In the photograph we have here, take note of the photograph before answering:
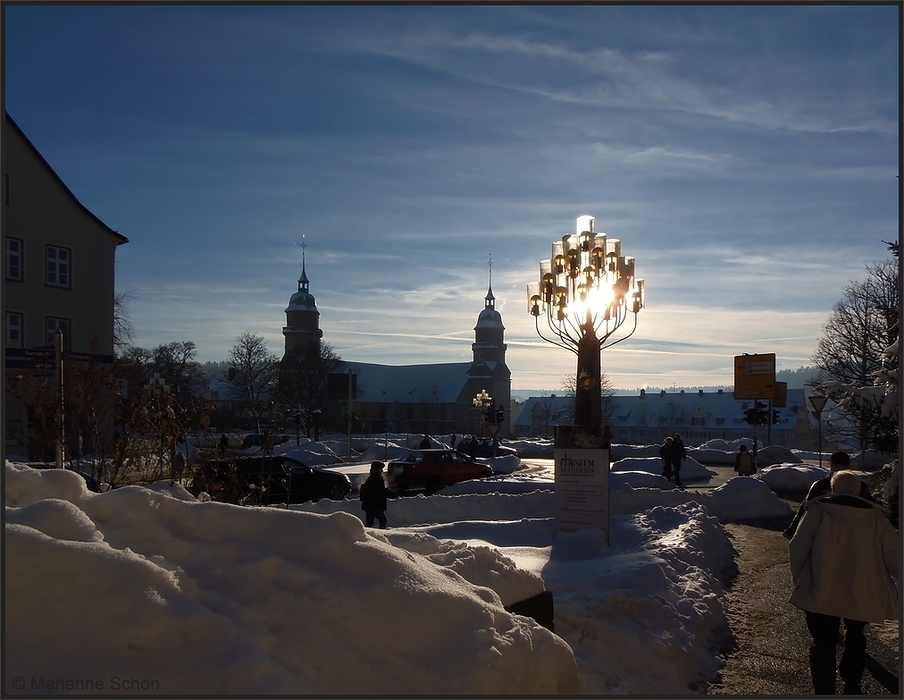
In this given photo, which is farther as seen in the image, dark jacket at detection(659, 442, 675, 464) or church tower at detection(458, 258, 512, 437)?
church tower at detection(458, 258, 512, 437)

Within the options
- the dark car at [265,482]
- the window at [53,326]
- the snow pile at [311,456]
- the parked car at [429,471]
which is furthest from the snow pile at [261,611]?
the snow pile at [311,456]

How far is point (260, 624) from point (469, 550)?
2.40 meters

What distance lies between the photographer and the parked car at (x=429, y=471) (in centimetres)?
2623

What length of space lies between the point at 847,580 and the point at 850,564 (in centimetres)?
12

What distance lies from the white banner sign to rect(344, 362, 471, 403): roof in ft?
322

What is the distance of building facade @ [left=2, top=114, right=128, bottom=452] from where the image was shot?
3062 cm

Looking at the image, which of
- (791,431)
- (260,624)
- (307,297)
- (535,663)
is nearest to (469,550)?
(535,663)

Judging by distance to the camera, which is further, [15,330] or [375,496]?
[15,330]

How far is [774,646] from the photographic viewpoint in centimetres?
707

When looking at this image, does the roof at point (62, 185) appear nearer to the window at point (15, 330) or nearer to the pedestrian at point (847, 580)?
the window at point (15, 330)

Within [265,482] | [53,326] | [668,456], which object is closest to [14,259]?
[53,326]

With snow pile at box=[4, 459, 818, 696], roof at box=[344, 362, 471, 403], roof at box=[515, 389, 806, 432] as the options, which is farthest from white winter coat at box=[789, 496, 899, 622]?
roof at box=[344, 362, 471, 403]

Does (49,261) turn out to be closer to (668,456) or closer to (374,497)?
(374,497)

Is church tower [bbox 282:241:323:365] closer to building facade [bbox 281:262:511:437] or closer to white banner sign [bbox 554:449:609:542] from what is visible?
building facade [bbox 281:262:511:437]
